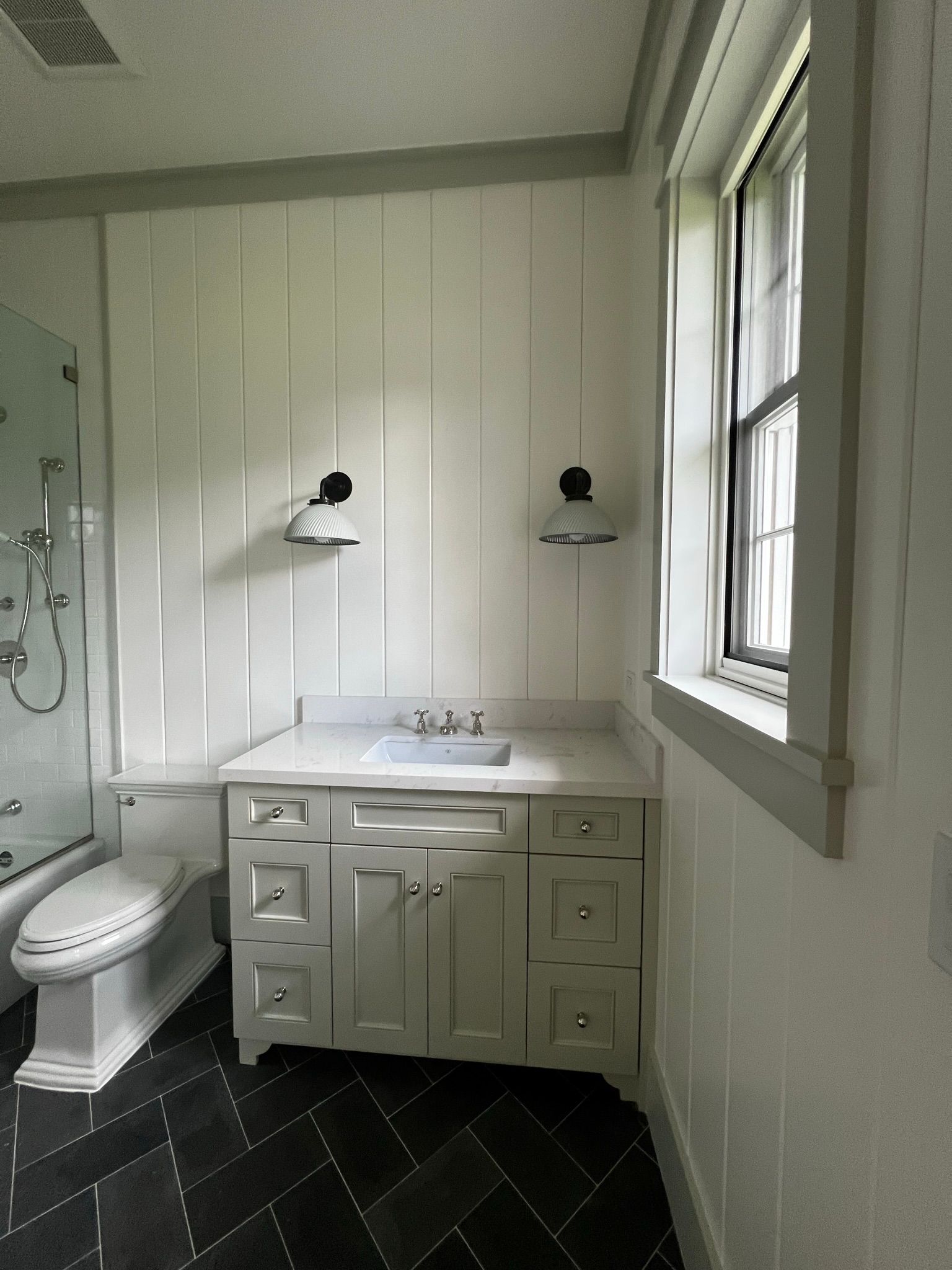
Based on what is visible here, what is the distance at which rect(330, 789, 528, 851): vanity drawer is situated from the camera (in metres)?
1.33

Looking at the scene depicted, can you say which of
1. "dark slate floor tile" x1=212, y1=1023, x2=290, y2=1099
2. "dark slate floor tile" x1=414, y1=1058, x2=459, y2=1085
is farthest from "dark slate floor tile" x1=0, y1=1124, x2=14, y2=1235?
"dark slate floor tile" x1=414, y1=1058, x2=459, y2=1085

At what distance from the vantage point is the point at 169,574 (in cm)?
196

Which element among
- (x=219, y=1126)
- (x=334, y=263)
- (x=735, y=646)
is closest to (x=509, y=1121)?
(x=219, y=1126)

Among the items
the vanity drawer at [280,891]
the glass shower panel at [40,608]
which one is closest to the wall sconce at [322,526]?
the vanity drawer at [280,891]

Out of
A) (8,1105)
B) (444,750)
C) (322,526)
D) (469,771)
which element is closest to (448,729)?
(444,750)

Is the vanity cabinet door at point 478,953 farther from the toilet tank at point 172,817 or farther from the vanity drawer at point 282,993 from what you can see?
the toilet tank at point 172,817

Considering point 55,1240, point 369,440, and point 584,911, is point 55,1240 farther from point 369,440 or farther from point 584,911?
point 369,440

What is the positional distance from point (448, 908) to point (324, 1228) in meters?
0.62

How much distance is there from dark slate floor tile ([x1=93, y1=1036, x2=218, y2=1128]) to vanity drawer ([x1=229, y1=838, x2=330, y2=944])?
0.40 metres

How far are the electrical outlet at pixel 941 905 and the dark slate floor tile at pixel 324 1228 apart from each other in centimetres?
124

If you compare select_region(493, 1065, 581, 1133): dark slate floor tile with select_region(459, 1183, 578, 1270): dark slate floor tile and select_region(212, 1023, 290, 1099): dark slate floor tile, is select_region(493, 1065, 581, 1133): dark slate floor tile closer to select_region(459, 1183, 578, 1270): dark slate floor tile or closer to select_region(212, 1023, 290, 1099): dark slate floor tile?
select_region(459, 1183, 578, 1270): dark slate floor tile

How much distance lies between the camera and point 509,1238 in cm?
104

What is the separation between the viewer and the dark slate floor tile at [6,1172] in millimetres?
1079

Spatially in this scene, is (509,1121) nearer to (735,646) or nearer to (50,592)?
(735,646)
